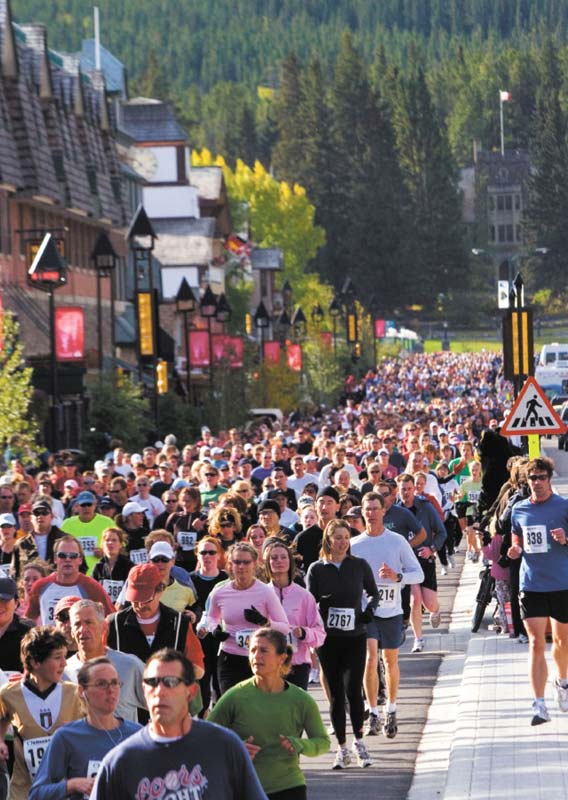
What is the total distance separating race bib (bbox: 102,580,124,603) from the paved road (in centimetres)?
178

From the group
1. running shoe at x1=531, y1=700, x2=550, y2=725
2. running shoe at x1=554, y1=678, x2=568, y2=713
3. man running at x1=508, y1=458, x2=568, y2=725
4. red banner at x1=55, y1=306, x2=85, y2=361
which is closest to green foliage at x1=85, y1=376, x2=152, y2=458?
red banner at x1=55, y1=306, x2=85, y2=361

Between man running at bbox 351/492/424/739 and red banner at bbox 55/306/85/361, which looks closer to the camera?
man running at bbox 351/492/424/739

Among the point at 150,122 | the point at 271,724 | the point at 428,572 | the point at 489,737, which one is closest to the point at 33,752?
the point at 271,724

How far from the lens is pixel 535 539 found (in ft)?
45.3

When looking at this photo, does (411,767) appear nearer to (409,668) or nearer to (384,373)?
(409,668)

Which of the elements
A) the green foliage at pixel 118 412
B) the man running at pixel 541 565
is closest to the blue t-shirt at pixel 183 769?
the man running at pixel 541 565

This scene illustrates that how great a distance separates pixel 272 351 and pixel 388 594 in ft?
215

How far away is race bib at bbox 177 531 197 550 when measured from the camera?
1773cm

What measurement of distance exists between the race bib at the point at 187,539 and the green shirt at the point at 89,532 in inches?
23.2

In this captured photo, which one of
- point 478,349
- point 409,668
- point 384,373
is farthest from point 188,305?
point 478,349

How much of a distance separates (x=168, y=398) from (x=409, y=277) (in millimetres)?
112602

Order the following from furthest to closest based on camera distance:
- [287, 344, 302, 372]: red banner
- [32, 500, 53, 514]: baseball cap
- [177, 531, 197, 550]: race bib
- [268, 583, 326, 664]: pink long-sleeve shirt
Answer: [287, 344, 302, 372]: red banner, [177, 531, 197, 550]: race bib, [32, 500, 53, 514]: baseball cap, [268, 583, 326, 664]: pink long-sleeve shirt

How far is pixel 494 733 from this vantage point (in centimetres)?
1362

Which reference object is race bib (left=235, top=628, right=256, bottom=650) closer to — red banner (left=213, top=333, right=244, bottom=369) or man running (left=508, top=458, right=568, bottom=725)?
man running (left=508, top=458, right=568, bottom=725)
